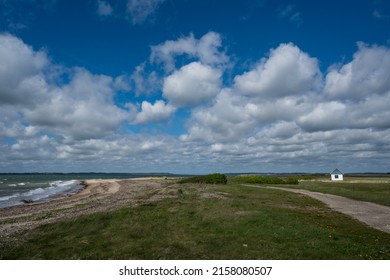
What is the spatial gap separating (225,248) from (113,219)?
1153cm

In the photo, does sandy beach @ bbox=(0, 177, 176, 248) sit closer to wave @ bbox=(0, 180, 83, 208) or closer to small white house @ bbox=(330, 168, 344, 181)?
wave @ bbox=(0, 180, 83, 208)

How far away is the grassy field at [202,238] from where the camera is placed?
49.3 feet

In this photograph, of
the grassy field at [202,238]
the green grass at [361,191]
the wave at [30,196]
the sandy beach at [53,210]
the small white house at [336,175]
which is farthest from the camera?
the small white house at [336,175]

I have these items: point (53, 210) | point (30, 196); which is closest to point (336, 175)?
point (30, 196)

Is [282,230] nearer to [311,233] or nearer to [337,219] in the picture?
[311,233]

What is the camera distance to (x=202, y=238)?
58.9 feet

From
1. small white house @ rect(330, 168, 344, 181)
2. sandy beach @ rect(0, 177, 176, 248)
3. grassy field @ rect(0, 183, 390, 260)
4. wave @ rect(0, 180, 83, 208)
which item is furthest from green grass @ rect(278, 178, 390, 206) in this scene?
wave @ rect(0, 180, 83, 208)

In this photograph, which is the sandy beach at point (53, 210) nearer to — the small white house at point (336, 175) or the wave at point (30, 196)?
the wave at point (30, 196)

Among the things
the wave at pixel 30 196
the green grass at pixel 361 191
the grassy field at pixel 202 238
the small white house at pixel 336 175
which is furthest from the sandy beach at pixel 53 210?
the small white house at pixel 336 175

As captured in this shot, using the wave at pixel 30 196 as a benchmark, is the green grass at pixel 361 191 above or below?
above

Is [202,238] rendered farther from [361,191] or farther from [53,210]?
[361,191]

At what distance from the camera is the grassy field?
49.3 feet
